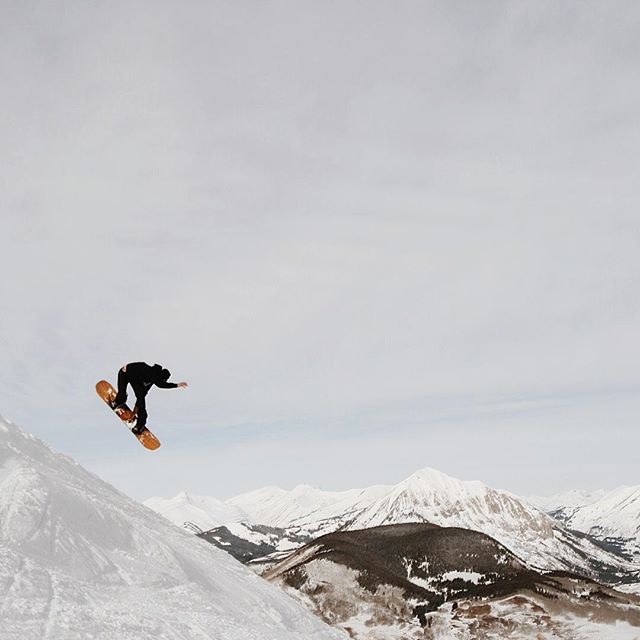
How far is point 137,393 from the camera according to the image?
2112 centimetres

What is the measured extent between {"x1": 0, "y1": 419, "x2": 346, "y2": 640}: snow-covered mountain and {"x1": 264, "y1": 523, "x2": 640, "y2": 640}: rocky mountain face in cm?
4611

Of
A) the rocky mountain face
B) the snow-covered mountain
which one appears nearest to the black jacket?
the snow-covered mountain

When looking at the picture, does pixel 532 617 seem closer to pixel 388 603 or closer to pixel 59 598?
pixel 388 603

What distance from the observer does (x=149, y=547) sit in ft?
59.5

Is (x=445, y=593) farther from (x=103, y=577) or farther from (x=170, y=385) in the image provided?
(x=103, y=577)

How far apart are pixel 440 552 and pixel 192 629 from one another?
12377 centimetres

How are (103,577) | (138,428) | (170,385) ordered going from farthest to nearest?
(138,428), (170,385), (103,577)

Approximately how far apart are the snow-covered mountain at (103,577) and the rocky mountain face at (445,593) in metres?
46.1

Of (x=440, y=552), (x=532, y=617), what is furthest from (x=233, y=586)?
(x=440, y=552)

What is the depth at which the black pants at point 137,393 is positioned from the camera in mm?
20700

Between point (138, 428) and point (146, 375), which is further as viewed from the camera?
point (138, 428)

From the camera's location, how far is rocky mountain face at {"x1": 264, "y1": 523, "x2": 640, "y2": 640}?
56844mm

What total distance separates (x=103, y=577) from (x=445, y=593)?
104027 mm

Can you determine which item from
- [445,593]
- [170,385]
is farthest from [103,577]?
[445,593]
